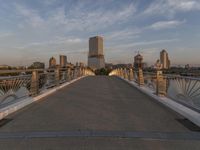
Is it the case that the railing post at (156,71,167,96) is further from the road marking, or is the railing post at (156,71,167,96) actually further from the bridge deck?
the road marking

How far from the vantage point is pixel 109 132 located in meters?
6.64

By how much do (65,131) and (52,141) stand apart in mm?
886

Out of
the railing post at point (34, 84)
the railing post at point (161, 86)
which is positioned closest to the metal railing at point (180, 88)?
the railing post at point (161, 86)

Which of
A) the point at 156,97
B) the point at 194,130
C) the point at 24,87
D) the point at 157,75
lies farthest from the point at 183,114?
the point at 24,87

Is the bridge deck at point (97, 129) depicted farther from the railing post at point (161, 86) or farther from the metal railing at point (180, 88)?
the railing post at point (161, 86)

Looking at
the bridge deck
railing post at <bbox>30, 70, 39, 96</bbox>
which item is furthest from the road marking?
railing post at <bbox>30, 70, 39, 96</bbox>

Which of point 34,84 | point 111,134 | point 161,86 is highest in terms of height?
point 34,84

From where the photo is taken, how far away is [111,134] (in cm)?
644

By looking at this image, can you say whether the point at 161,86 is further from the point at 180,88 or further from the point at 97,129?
the point at 97,129

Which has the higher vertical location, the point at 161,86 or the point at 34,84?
the point at 34,84

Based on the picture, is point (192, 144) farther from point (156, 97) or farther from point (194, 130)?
point (156, 97)

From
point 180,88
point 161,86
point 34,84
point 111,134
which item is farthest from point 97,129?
point 161,86

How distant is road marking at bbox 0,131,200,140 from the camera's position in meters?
6.27

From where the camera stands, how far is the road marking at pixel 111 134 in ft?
20.6
